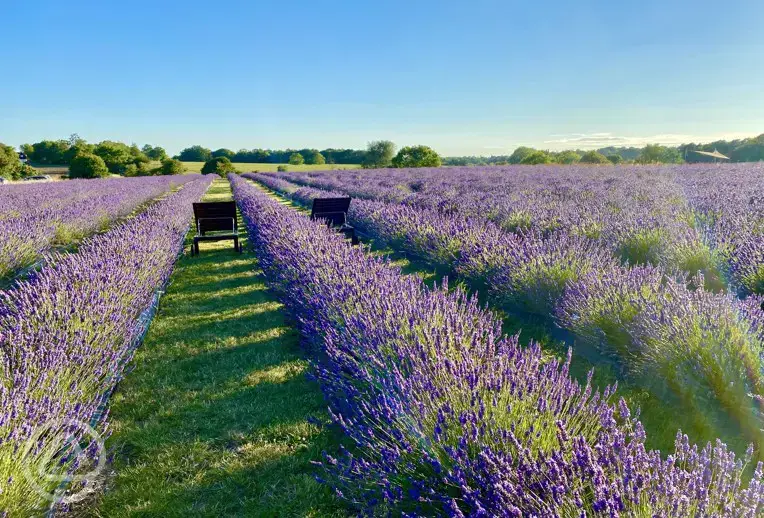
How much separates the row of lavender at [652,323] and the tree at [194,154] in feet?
272

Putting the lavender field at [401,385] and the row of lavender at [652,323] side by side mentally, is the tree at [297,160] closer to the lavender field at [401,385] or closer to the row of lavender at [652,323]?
the lavender field at [401,385]

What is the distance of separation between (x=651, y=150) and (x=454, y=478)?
66.8m

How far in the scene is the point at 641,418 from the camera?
2.28 meters

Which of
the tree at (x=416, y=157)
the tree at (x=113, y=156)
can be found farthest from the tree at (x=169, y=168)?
the tree at (x=416, y=157)

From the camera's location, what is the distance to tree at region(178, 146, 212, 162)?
77188 mm

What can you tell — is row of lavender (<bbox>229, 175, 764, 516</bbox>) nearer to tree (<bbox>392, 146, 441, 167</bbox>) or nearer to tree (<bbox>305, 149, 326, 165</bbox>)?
tree (<bbox>392, 146, 441, 167</bbox>)

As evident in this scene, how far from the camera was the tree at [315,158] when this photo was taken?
66.4m

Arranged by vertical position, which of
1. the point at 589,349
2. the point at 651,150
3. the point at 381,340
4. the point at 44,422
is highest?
the point at 651,150

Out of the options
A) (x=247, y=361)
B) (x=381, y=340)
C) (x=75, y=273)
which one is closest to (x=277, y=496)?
(x=381, y=340)

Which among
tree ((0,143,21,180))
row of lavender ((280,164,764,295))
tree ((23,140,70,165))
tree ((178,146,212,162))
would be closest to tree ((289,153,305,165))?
tree ((178,146,212,162))

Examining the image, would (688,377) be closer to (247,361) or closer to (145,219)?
(247,361)

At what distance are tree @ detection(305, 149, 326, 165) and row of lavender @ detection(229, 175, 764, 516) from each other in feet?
217

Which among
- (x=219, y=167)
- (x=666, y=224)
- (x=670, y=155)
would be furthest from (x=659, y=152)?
(x=666, y=224)

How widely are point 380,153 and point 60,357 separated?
58816 millimetres
